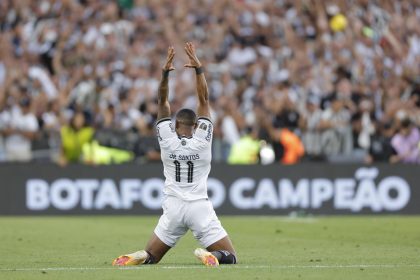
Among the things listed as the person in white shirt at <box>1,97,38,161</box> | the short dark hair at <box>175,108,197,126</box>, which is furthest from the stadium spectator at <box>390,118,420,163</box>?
the short dark hair at <box>175,108,197,126</box>

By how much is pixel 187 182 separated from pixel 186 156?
0.32m

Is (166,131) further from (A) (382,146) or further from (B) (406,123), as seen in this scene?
(A) (382,146)

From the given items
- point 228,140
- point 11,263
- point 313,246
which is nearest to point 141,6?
point 228,140

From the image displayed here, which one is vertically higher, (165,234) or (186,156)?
(186,156)

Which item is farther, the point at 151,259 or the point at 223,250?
the point at 151,259

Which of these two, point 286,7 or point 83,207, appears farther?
point 286,7

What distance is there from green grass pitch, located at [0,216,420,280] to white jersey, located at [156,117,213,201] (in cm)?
93

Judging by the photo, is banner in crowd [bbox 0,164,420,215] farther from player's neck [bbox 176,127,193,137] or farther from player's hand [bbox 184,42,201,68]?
player's hand [bbox 184,42,201,68]

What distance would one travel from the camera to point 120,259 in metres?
12.0

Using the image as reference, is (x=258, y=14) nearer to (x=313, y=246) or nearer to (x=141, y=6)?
(x=141, y=6)

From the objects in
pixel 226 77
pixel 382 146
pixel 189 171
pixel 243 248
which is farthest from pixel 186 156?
pixel 226 77

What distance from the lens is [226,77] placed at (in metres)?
26.1

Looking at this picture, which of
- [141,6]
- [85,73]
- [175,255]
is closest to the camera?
[175,255]

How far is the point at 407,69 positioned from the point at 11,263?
642 inches
